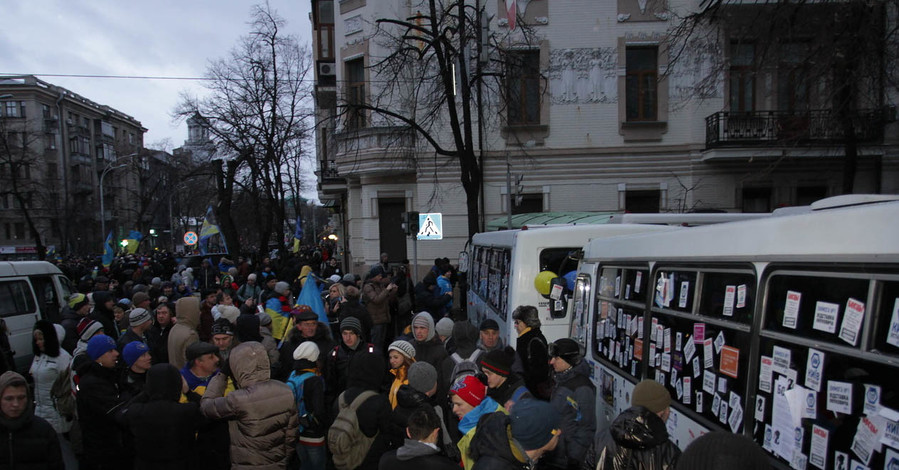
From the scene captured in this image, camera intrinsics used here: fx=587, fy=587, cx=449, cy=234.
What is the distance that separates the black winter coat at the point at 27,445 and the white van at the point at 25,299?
7550mm

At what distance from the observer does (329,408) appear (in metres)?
5.86

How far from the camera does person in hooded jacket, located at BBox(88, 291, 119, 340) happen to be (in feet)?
31.0

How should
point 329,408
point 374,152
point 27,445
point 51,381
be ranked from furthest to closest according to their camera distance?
point 374,152
point 51,381
point 329,408
point 27,445

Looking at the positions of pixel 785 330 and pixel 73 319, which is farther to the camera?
pixel 73 319

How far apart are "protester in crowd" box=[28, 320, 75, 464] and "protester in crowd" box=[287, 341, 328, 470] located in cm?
302

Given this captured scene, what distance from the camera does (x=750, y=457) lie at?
2.28m

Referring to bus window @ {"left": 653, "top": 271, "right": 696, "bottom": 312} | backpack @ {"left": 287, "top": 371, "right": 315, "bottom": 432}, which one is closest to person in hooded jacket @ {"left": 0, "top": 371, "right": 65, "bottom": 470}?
backpack @ {"left": 287, "top": 371, "right": 315, "bottom": 432}

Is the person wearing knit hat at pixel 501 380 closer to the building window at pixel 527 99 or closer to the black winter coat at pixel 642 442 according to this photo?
the black winter coat at pixel 642 442

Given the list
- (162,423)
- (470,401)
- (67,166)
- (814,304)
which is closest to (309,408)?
(162,423)

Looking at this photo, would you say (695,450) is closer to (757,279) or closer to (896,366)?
(896,366)

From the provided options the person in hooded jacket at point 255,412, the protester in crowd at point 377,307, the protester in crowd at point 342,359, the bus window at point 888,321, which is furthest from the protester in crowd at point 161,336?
the bus window at point 888,321

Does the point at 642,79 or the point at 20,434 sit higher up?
the point at 642,79

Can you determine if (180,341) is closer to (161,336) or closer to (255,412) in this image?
(161,336)

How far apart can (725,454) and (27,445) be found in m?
4.28
